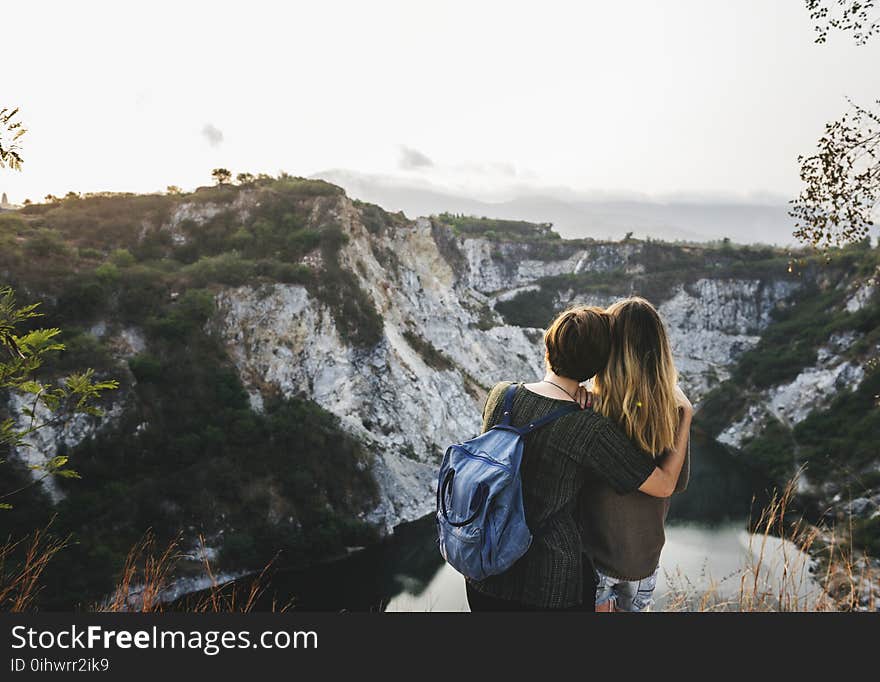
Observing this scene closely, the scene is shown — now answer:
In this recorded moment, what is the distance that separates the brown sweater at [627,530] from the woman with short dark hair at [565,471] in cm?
8

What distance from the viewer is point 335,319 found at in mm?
31359

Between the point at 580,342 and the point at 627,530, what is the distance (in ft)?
2.58

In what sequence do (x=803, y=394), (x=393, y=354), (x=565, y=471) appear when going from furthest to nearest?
(x=803, y=394), (x=393, y=354), (x=565, y=471)

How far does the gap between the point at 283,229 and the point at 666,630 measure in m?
34.7

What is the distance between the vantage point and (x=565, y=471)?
2.26m

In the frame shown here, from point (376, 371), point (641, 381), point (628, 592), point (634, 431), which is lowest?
point (376, 371)

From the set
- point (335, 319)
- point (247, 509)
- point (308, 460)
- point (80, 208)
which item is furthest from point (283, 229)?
point (247, 509)

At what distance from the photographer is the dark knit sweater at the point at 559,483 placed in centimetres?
222

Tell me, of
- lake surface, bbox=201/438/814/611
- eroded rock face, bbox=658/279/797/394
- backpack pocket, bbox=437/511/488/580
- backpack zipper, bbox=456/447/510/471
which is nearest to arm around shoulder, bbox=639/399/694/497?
backpack zipper, bbox=456/447/510/471

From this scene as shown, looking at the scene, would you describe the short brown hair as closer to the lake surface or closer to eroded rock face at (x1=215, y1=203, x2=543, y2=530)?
the lake surface

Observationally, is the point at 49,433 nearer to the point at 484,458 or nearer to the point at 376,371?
the point at 376,371

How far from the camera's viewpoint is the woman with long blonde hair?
2.24 meters

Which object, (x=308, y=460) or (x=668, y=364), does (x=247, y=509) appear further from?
(x=668, y=364)

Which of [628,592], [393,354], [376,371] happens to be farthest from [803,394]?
[628,592]
